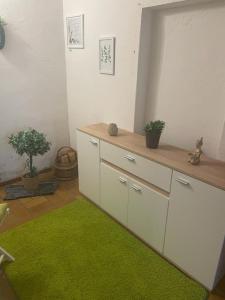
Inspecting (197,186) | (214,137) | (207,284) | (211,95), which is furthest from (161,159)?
(207,284)

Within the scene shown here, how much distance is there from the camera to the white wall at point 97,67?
2107mm

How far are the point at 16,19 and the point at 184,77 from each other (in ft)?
6.32

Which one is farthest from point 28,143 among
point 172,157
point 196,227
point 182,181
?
point 196,227

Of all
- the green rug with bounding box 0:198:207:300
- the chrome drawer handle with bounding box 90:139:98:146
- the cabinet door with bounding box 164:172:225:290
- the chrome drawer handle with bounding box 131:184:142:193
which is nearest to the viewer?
the cabinet door with bounding box 164:172:225:290

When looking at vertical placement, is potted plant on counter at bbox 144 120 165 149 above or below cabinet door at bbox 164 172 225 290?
above

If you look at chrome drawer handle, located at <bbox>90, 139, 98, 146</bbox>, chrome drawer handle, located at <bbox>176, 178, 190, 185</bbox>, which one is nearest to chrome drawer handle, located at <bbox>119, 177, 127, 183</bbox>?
chrome drawer handle, located at <bbox>90, 139, 98, 146</bbox>

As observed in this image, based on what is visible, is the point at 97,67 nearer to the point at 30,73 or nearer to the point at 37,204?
the point at 30,73

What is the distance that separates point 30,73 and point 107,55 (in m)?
1.02

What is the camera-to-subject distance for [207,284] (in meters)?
1.59

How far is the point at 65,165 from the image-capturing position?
118 inches

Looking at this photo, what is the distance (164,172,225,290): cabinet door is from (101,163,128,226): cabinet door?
1.57 feet

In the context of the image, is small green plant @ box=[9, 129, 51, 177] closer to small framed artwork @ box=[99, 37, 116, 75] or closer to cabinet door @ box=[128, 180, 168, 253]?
small framed artwork @ box=[99, 37, 116, 75]

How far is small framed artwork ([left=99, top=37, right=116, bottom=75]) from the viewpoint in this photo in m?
2.27

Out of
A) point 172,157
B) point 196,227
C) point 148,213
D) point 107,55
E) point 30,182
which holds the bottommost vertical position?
point 30,182
